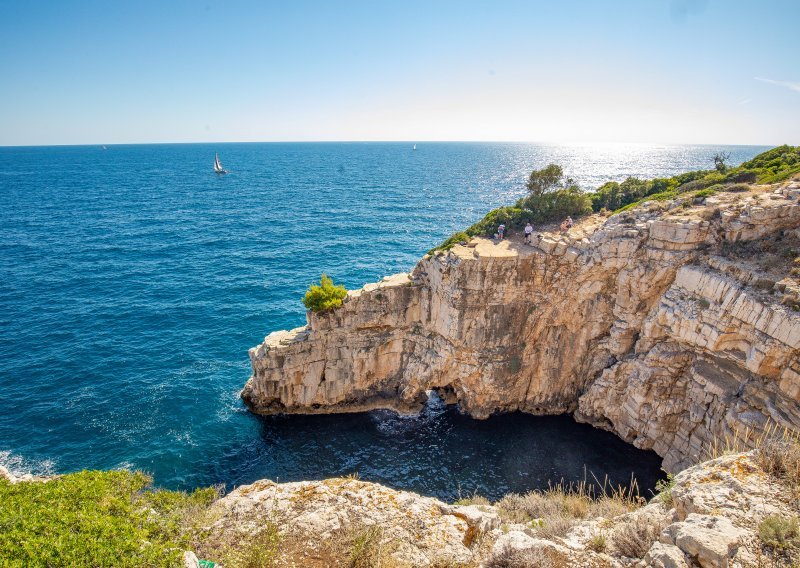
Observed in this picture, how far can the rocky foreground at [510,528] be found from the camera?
11.6m

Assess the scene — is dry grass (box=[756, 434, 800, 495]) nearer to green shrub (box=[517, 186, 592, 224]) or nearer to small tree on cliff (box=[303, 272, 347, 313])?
green shrub (box=[517, 186, 592, 224])

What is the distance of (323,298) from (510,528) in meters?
23.3

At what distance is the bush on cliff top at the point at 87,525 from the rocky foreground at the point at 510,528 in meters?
1.97

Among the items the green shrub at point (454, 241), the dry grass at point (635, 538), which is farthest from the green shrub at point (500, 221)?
the dry grass at point (635, 538)

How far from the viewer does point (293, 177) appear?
147250 millimetres

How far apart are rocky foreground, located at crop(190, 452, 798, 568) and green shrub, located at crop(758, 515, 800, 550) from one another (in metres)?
0.28

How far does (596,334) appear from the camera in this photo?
1350 inches

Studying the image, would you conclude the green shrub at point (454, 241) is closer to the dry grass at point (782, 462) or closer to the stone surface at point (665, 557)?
the dry grass at point (782, 462)

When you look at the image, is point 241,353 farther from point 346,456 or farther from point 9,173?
point 9,173

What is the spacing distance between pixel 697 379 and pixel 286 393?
31.5 meters

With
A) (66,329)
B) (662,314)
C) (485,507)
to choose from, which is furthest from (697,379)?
(66,329)

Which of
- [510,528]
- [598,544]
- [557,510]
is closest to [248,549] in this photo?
[510,528]

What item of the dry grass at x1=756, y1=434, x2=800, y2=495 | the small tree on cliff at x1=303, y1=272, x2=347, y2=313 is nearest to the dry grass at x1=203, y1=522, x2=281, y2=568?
the dry grass at x1=756, y1=434, x2=800, y2=495

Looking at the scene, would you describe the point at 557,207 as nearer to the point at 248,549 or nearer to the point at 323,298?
the point at 323,298
